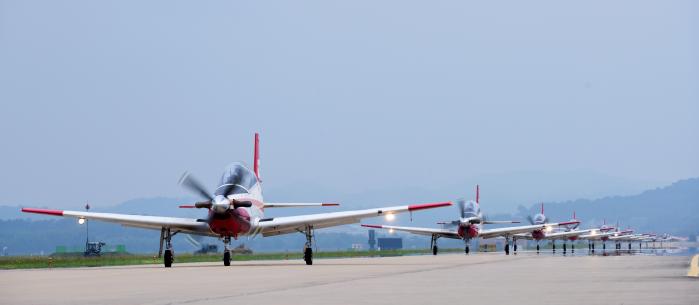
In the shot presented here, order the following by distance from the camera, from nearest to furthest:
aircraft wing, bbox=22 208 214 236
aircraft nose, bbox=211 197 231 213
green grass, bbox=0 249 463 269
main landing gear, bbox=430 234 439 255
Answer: aircraft nose, bbox=211 197 231 213, aircraft wing, bbox=22 208 214 236, green grass, bbox=0 249 463 269, main landing gear, bbox=430 234 439 255

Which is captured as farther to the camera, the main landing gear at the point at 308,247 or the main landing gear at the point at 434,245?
the main landing gear at the point at 434,245

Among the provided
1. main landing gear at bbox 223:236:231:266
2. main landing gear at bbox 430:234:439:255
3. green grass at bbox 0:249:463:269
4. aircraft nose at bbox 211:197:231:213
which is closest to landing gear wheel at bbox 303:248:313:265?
main landing gear at bbox 223:236:231:266

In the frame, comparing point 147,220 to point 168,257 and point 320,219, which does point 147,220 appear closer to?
point 168,257

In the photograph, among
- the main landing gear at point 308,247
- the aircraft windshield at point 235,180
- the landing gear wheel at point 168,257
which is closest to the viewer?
the aircraft windshield at point 235,180

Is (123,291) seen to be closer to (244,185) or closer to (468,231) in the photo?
(244,185)

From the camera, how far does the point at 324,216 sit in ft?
148

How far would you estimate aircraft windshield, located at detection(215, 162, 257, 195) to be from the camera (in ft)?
141

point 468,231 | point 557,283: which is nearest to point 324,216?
point 557,283

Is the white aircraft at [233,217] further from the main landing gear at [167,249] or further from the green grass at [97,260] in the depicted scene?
the green grass at [97,260]

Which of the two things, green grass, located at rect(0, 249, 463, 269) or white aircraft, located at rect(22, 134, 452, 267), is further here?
green grass, located at rect(0, 249, 463, 269)

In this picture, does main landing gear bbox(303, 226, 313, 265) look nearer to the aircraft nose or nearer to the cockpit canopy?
→ the aircraft nose

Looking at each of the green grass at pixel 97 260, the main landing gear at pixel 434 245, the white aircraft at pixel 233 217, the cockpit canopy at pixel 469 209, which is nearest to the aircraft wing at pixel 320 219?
the white aircraft at pixel 233 217

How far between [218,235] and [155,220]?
9.11 feet

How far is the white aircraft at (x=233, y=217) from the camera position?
42156mm
